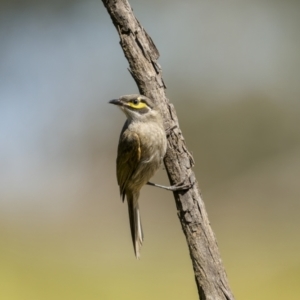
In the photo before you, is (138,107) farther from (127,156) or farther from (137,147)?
(127,156)

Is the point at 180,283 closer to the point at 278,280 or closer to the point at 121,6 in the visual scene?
the point at 278,280

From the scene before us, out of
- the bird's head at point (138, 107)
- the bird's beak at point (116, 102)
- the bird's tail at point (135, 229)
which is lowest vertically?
the bird's tail at point (135, 229)

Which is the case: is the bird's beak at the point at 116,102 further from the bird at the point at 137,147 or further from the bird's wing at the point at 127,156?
the bird's wing at the point at 127,156

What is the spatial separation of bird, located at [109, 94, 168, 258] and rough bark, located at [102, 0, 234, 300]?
79 millimetres

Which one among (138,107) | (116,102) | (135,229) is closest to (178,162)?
(138,107)

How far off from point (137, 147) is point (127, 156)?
0.12 metres

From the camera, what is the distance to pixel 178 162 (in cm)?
366

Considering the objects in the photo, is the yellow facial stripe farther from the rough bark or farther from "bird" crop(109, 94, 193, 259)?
the rough bark

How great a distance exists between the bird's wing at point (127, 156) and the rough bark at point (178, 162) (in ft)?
1.48

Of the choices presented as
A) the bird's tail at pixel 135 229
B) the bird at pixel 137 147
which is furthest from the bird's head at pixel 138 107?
the bird's tail at pixel 135 229

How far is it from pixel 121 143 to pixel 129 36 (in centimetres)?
89

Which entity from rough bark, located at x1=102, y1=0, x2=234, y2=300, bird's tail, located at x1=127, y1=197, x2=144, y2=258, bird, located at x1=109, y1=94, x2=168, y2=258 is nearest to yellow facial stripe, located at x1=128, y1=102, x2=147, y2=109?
bird, located at x1=109, y1=94, x2=168, y2=258

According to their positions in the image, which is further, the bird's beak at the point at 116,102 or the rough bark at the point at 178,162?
the bird's beak at the point at 116,102

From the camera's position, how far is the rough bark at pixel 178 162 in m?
3.38
